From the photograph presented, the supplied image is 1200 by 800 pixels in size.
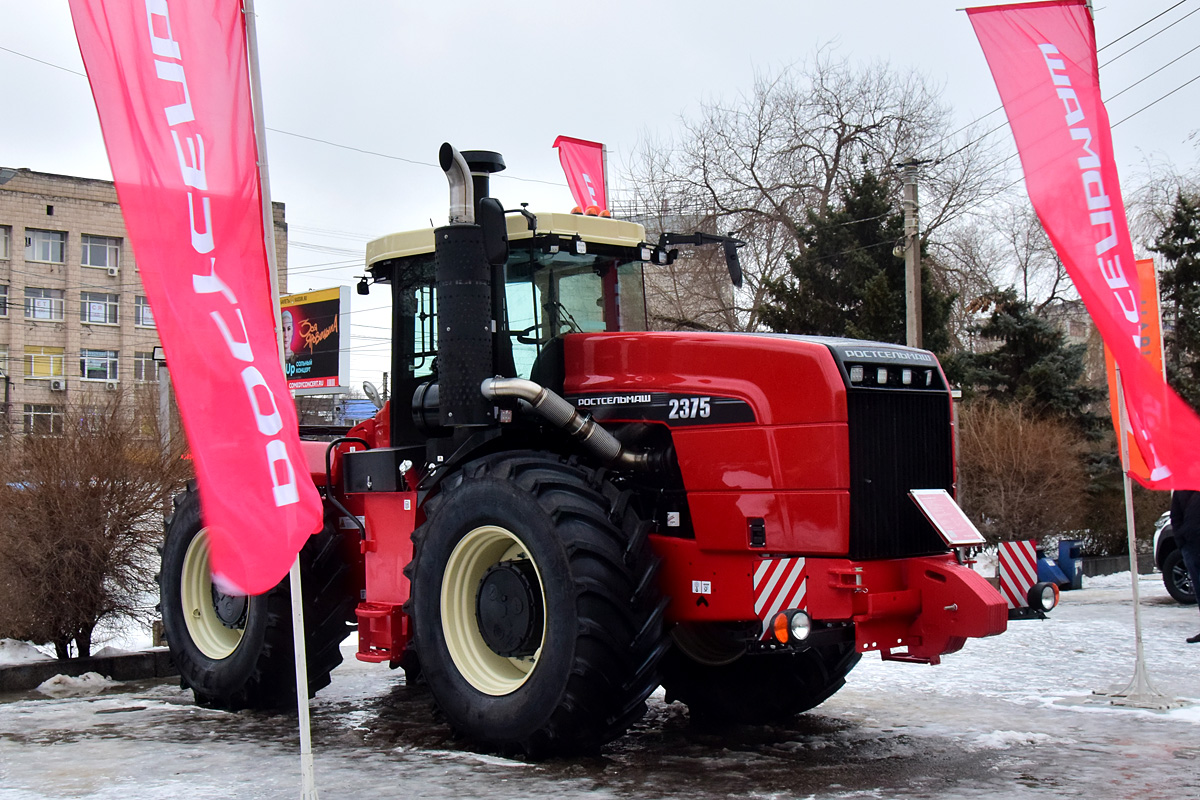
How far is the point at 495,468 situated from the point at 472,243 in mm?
1289

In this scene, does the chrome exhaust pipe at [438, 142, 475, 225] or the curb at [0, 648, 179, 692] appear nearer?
the chrome exhaust pipe at [438, 142, 475, 225]

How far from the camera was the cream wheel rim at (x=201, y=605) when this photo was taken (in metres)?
8.58

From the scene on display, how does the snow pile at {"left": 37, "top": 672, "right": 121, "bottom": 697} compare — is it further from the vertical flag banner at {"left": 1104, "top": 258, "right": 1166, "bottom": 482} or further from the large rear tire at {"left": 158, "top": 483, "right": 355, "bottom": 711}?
the vertical flag banner at {"left": 1104, "top": 258, "right": 1166, "bottom": 482}

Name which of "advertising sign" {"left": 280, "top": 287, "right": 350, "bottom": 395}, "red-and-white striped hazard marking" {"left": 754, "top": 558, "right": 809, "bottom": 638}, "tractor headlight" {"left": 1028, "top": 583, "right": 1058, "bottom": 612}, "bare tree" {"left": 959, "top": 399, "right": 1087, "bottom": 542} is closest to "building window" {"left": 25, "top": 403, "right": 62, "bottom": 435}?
"red-and-white striped hazard marking" {"left": 754, "top": 558, "right": 809, "bottom": 638}

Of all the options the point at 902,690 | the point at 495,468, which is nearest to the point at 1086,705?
the point at 902,690

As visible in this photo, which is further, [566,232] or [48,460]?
[48,460]

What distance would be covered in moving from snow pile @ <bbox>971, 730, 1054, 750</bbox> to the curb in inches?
220

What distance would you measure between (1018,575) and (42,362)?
168ft

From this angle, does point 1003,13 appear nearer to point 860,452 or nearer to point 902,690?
point 860,452

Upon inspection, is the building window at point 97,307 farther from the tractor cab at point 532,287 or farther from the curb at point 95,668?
the tractor cab at point 532,287

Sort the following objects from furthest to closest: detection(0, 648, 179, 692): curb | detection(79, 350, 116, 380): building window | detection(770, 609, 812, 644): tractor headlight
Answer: detection(79, 350, 116, 380): building window, detection(0, 648, 179, 692): curb, detection(770, 609, 812, 644): tractor headlight

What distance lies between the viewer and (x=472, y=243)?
6.77m

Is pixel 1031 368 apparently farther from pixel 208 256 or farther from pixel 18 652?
pixel 208 256

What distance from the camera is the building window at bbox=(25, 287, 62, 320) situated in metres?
50.7
